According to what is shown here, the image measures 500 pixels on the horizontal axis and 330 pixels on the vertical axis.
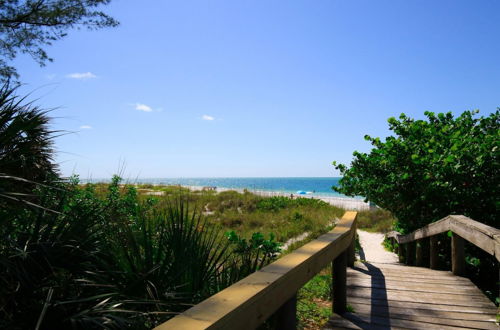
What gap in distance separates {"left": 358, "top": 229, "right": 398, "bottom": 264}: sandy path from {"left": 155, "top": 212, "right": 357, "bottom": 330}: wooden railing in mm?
7534

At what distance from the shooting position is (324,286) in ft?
18.3

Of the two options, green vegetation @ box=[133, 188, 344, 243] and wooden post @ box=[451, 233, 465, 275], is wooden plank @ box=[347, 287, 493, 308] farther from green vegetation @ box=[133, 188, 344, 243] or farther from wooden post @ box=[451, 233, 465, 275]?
green vegetation @ box=[133, 188, 344, 243]

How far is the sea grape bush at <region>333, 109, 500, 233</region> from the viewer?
21.0 feet

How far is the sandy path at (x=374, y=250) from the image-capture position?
34.5ft

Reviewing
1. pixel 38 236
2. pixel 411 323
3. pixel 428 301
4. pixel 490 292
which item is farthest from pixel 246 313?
pixel 490 292

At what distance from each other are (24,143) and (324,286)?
463 cm

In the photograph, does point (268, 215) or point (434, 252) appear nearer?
point (434, 252)

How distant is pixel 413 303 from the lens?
3990mm

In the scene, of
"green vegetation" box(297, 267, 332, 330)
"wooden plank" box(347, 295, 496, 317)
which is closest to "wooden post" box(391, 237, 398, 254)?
"green vegetation" box(297, 267, 332, 330)

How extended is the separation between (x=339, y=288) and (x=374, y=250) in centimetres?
912

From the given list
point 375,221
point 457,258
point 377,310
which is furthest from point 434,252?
point 375,221

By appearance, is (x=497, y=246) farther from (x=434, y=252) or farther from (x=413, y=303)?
(x=434, y=252)

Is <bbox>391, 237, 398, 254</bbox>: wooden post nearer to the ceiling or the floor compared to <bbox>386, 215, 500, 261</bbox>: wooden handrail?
nearer to the floor

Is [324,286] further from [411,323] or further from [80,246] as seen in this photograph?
[80,246]
